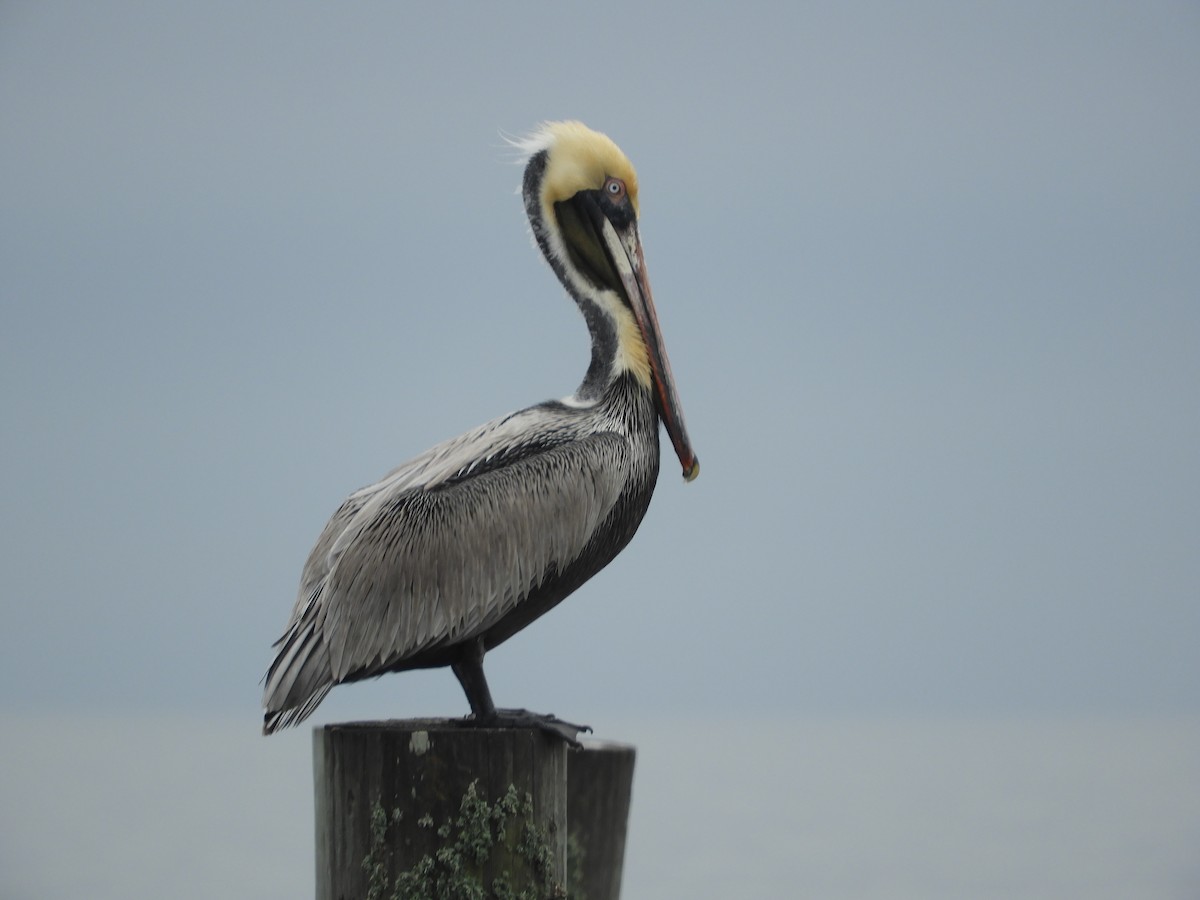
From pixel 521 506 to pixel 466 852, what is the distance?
1.46 m

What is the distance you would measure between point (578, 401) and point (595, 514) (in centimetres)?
61

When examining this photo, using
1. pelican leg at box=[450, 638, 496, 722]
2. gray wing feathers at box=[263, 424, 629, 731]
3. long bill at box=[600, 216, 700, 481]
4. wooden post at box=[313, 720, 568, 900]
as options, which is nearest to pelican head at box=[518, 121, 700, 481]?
long bill at box=[600, 216, 700, 481]

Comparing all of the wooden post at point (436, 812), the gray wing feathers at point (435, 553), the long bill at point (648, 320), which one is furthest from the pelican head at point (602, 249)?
the wooden post at point (436, 812)

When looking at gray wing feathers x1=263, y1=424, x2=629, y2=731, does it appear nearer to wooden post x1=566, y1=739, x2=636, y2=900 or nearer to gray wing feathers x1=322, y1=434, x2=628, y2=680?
gray wing feathers x1=322, y1=434, x2=628, y2=680

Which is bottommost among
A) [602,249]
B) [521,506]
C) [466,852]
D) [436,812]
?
[466,852]

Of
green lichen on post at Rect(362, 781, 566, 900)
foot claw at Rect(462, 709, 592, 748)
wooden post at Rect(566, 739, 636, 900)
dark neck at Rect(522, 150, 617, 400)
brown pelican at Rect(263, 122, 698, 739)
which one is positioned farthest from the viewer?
dark neck at Rect(522, 150, 617, 400)

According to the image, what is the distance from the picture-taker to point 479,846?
516 cm

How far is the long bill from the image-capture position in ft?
21.6

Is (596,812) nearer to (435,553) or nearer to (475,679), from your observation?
(475,679)

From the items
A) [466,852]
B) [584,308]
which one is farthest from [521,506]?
[466,852]

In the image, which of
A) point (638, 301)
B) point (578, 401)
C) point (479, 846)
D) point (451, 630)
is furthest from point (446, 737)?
point (638, 301)

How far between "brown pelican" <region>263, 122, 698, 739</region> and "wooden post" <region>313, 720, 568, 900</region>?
1.14ft

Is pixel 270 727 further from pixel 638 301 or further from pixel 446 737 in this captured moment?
pixel 638 301

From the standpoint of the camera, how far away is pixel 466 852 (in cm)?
Result: 516
